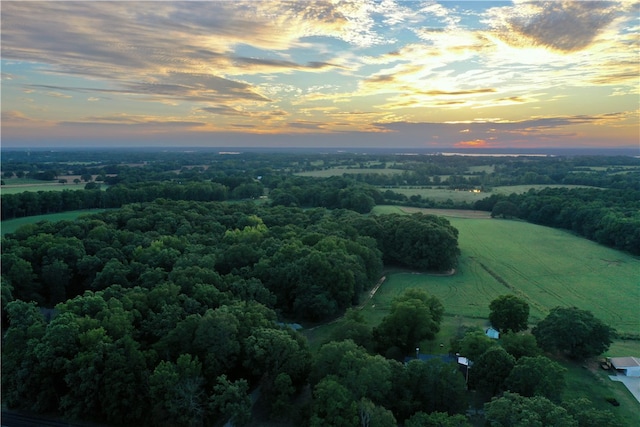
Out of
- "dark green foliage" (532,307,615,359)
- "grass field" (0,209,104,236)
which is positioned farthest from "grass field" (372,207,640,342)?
"grass field" (0,209,104,236)

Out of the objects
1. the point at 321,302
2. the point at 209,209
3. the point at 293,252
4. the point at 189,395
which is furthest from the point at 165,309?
the point at 209,209

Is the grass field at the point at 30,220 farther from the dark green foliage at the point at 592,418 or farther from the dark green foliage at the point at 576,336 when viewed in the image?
the dark green foliage at the point at 592,418

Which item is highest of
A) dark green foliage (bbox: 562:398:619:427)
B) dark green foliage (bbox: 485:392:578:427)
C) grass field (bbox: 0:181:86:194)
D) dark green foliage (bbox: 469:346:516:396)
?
grass field (bbox: 0:181:86:194)

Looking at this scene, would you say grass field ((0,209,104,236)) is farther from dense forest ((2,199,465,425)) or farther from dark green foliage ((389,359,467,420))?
dark green foliage ((389,359,467,420))

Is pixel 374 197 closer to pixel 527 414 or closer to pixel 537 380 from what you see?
pixel 537 380

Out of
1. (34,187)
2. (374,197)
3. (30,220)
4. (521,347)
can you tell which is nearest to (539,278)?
(521,347)

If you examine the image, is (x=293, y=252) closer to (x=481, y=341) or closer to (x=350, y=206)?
(x=481, y=341)

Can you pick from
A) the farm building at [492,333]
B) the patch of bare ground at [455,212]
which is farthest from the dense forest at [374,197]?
the farm building at [492,333]
